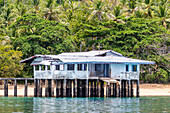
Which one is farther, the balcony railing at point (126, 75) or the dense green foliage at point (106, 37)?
the dense green foliage at point (106, 37)

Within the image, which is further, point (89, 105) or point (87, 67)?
point (87, 67)

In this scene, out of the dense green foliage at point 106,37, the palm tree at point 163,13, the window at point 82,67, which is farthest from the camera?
the palm tree at point 163,13

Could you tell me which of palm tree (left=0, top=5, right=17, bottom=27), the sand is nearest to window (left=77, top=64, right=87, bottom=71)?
the sand

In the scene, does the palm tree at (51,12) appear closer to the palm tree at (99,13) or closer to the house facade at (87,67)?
the palm tree at (99,13)

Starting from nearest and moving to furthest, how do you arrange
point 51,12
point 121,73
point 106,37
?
point 121,73 → point 106,37 → point 51,12

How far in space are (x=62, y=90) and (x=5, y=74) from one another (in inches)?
578

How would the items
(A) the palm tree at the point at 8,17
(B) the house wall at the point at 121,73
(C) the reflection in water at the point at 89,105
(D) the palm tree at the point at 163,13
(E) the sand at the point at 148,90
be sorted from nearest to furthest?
(C) the reflection in water at the point at 89,105 < (B) the house wall at the point at 121,73 < (E) the sand at the point at 148,90 < (D) the palm tree at the point at 163,13 < (A) the palm tree at the point at 8,17

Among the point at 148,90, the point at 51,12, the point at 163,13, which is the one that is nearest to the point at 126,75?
the point at 148,90

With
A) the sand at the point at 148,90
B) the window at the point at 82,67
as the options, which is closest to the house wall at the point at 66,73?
the window at the point at 82,67

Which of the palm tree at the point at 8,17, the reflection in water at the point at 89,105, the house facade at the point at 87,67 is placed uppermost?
the palm tree at the point at 8,17

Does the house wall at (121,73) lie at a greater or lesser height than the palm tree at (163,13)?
lesser

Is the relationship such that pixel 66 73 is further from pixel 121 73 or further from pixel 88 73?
pixel 121 73

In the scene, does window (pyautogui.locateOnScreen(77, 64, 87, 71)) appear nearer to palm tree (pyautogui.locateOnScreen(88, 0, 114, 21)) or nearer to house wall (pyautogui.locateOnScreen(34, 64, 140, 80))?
house wall (pyautogui.locateOnScreen(34, 64, 140, 80))

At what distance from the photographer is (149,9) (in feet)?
261
